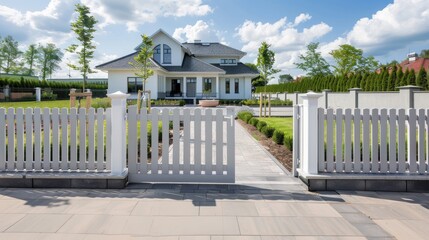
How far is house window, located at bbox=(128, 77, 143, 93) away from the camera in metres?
32.6

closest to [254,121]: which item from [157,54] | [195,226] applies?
A: [195,226]

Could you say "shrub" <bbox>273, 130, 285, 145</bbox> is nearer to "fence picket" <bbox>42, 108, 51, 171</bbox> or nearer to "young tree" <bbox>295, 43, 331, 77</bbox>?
"fence picket" <bbox>42, 108, 51, 171</bbox>

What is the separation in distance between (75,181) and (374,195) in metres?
4.43

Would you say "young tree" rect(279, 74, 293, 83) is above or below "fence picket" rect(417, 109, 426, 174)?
above

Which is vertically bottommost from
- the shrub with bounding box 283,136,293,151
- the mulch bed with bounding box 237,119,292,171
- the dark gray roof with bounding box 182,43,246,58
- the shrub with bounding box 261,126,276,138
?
the mulch bed with bounding box 237,119,292,171

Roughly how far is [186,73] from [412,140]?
31.4 meters

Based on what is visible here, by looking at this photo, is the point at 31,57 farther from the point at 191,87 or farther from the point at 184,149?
the point at 184,149

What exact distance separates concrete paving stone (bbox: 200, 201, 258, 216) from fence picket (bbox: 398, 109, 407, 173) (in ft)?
8.12

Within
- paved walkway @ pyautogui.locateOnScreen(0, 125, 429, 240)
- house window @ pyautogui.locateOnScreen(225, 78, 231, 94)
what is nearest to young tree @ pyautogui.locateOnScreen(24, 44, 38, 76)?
house window @ pyautogui.locateOnScreen(225, 78, 231, 94)

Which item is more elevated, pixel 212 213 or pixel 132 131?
pixel 132 131

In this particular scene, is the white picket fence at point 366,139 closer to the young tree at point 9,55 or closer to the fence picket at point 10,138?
the fence picket at point 10,138

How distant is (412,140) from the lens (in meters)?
4.84

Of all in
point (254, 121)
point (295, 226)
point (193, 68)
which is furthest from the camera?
point (193, 68)

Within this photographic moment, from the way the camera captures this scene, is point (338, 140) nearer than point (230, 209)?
No
